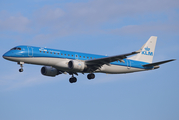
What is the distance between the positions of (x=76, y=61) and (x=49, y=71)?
7.06 m

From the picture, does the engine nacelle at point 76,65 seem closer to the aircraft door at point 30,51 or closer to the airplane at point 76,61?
the airplane at point 76,61

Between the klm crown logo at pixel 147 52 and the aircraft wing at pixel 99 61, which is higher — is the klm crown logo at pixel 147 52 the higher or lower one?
the higher one

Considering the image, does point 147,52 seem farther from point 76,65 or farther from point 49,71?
point 49,71

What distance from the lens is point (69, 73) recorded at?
59156mm

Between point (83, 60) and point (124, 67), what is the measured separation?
879 cm

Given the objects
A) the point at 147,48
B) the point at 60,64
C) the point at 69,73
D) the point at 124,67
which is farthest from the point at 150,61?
the point at 60,64

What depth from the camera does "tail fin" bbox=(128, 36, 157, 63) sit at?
63281mm

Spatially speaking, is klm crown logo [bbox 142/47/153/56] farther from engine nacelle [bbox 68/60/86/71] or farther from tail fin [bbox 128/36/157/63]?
engine nacelle [bbox 68/60/86/71]

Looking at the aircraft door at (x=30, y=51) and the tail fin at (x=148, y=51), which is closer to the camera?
the aircraft door at (x=30, y=51)

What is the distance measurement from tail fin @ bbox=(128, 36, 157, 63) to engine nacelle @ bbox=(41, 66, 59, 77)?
16130mm

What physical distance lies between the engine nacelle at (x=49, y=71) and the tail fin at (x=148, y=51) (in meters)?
16.1

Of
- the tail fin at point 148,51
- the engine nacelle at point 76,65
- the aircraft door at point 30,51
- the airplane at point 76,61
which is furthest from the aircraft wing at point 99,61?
the tail fin at point 148,51

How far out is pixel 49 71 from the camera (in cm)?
5778

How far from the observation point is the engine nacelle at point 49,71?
57750 millimetres
